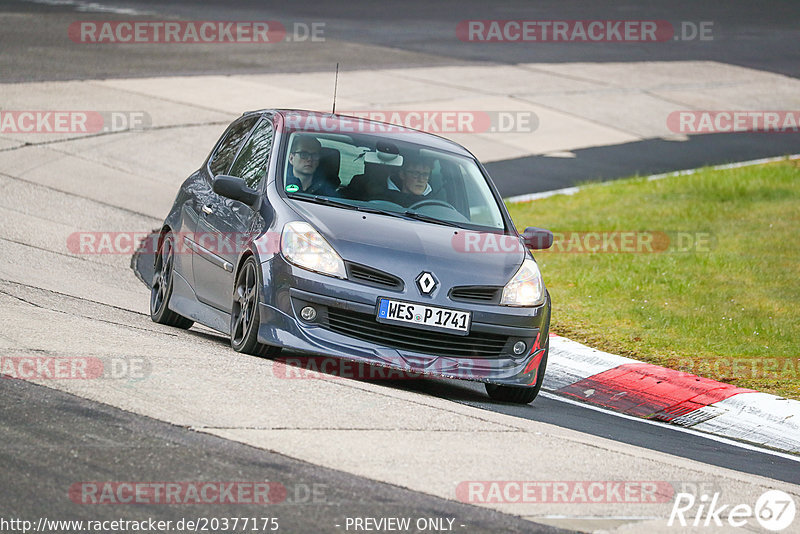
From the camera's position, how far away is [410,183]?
9.05 meters

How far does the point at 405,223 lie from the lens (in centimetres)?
852

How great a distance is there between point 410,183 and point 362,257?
1258 mm

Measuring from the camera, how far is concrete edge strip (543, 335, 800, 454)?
8.85 m

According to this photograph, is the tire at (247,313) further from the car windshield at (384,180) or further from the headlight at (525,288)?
the headlight at (525,288)

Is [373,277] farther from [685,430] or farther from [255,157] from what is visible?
[685,430]

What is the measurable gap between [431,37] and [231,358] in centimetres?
2411

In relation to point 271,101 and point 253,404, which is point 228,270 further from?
point 271,101

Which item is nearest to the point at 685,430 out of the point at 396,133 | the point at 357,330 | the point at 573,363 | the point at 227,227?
the point at 573,363

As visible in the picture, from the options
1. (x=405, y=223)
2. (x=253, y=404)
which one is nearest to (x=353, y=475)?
(x=253, y=404)

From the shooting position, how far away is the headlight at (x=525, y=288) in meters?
8.23

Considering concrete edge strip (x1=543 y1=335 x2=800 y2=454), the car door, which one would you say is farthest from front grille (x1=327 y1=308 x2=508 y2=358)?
concrete edge strip (x1=543 y1=335 x2=800 y2=454)

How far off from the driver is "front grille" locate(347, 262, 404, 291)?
41.9 inches

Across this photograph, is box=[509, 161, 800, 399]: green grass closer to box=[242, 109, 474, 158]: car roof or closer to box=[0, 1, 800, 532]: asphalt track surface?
box=[0, 1, 800, 532]: asphalt track surface

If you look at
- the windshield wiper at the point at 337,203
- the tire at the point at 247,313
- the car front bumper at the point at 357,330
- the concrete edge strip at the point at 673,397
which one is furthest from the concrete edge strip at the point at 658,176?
the car front bumper at the point at 357,330
